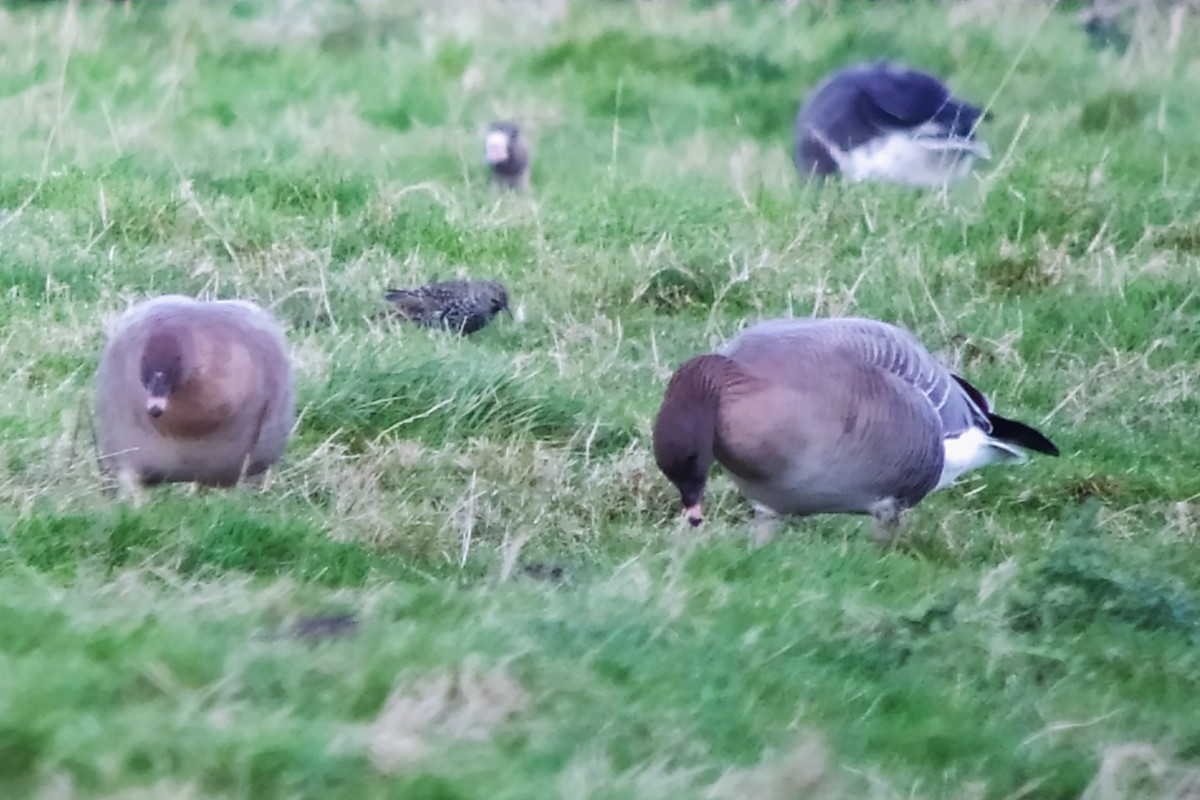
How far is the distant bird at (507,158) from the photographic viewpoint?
346 inches

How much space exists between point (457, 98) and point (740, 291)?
3875 mm

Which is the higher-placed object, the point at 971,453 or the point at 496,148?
the point at 971,453

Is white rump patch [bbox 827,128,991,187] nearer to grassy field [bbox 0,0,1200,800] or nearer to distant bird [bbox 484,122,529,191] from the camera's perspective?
grassy field [bbox 0,0,1200,800]

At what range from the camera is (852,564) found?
4.40 m

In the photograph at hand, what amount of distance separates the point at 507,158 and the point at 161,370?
4642mm

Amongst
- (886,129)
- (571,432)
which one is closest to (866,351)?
(571,432)

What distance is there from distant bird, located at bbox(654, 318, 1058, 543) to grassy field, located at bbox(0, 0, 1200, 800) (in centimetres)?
15

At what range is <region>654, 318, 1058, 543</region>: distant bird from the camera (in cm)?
440

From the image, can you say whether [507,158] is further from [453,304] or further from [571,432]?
[571,432]

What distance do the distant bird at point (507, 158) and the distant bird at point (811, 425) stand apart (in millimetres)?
3958

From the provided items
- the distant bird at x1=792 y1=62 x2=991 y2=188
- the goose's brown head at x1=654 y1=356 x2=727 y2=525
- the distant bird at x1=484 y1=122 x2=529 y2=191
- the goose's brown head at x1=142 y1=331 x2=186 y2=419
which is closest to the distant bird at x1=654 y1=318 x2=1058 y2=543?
the goose's brown head at x1=654 y1=356 x2=727 y2=525

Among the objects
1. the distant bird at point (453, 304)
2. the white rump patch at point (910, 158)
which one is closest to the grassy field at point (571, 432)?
the distant bird at point (453, 304)

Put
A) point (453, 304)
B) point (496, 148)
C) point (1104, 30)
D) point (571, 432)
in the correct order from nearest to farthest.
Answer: point (571, 432)
point (453, 304)
point (496, 148)
point (1104, 30)

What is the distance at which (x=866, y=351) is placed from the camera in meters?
4.86
